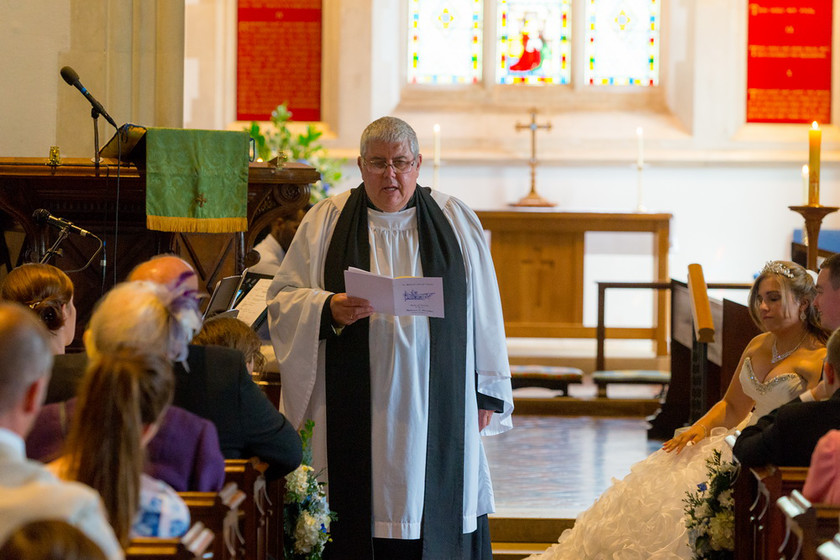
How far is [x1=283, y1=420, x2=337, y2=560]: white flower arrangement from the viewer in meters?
3.57

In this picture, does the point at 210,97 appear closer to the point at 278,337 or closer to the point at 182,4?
the point at 182,4

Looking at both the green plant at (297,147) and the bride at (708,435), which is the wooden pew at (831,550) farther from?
the green plant at (297,147)

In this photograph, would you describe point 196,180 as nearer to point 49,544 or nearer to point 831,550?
point 831,550

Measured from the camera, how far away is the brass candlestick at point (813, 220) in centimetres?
519

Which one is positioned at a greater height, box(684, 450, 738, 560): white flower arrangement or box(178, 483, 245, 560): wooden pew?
box(178, 483, 245, 560): wooden pew

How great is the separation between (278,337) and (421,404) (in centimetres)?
55

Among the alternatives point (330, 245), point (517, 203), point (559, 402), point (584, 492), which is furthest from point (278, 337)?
Answer: point (517, 203)

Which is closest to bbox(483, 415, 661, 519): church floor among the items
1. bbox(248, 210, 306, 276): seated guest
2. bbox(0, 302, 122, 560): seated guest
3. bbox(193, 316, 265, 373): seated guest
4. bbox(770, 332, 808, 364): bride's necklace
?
bbox(770, 332, 808, 364): bride's necklace

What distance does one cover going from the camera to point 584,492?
590cm

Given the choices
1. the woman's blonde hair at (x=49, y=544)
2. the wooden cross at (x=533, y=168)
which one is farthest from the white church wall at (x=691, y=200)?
the woman's blonde hair at (x=49, y=544)

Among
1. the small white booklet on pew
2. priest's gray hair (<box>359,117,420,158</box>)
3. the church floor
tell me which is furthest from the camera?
the church floor

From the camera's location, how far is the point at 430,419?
12.8ft

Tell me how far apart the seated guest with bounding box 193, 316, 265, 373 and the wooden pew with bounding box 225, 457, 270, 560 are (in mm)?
354

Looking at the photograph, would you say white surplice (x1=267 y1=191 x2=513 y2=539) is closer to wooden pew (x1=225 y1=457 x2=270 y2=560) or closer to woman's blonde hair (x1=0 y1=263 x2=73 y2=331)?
wooden pew (x1=225 y1=457 x2=270 y2=560)
